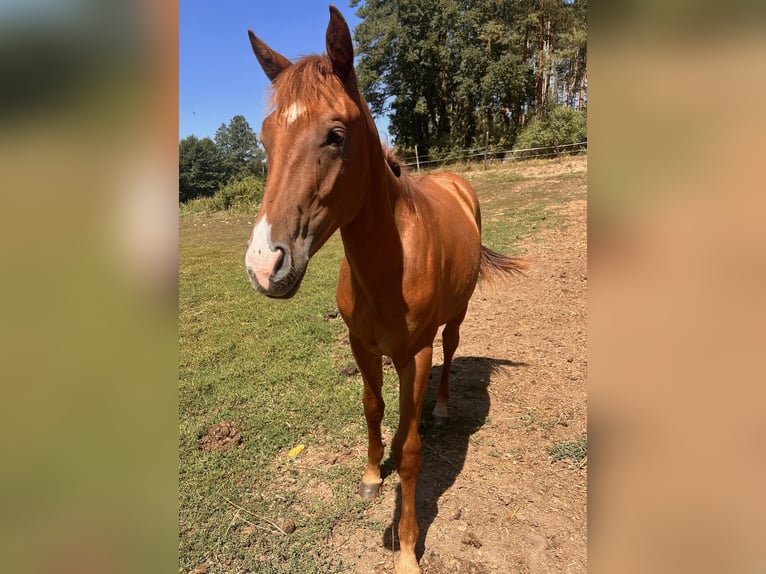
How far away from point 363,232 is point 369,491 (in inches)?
69.2

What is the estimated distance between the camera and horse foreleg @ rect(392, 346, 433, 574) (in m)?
2.28

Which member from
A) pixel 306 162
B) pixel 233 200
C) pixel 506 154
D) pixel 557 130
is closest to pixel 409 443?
pixel 306 162

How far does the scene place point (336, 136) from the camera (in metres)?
1.56

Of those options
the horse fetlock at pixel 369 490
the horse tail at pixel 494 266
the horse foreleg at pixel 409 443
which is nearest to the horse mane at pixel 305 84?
the horse foreleg at pixel 409 443

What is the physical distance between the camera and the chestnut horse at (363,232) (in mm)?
1452

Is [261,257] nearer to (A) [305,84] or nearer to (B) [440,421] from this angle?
(A) [305,84]

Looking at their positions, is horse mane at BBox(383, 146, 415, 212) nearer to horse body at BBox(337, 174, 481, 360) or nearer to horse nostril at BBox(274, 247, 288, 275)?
horse body at BBox(337, 174, 481, 360)

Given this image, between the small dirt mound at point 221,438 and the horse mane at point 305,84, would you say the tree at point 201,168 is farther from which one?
the horse mane at point 305,84

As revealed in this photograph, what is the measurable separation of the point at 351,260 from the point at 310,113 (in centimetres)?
75
